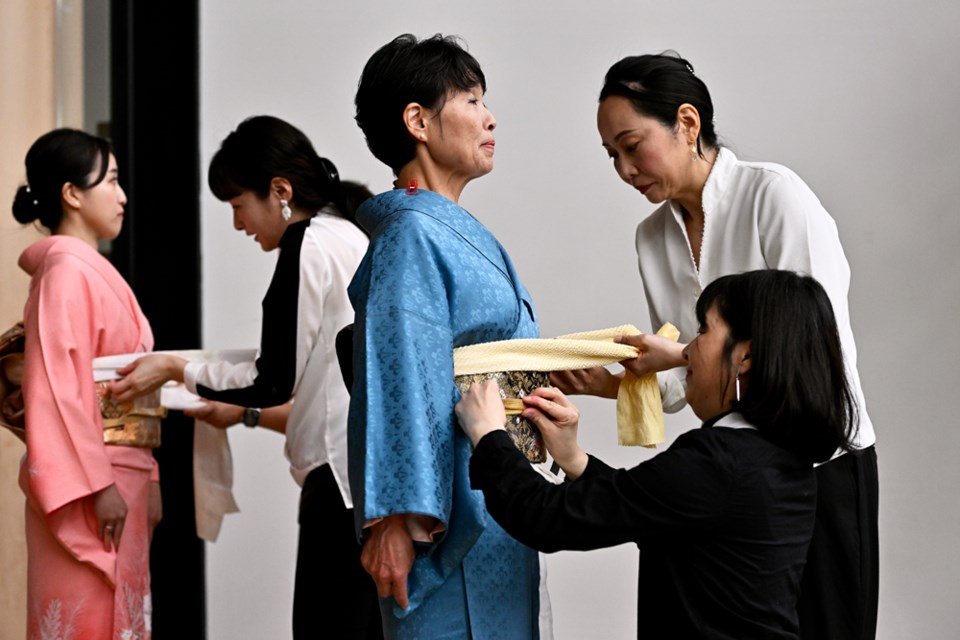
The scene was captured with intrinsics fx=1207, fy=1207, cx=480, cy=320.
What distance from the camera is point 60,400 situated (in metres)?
2.64

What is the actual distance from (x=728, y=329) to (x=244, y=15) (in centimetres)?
280

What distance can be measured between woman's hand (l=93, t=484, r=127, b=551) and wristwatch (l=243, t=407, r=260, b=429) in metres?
0.62

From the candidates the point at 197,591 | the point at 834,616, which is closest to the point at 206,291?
the point at 197,591

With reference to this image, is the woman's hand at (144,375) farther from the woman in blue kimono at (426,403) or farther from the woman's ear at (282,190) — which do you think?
the woman in blue kimono at (426,403)

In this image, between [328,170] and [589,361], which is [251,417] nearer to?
[328,170]

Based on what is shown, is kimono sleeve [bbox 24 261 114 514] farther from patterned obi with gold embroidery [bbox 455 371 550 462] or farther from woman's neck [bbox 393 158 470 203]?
patterned obi with gold embroidery [bbox 455 371 550 462]

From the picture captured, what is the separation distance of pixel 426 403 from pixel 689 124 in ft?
2.63

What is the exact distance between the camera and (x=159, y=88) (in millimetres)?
4047

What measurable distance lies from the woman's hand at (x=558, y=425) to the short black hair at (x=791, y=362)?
275 mm

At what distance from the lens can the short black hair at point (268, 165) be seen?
286 cm

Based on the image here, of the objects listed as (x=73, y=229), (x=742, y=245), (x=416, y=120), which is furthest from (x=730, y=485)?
(x=73, y=229)

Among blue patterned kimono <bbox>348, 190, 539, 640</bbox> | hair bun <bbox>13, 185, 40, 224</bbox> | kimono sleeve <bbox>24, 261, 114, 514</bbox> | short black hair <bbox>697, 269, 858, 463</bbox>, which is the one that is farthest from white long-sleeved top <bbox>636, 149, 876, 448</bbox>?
hair bun <bbox>13, 185, 40, 224</bbox>

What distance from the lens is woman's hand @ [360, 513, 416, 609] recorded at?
173 cm

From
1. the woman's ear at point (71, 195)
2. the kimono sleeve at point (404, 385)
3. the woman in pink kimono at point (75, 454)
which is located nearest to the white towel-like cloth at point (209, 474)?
the woman in pink kimono at point (75, 454)
